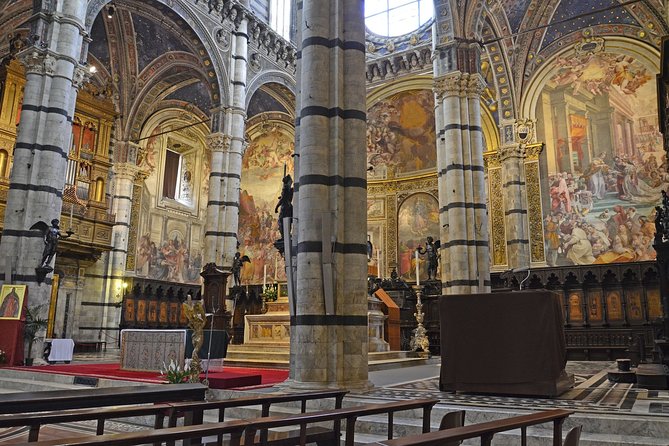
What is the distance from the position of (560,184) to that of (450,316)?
1418 cm

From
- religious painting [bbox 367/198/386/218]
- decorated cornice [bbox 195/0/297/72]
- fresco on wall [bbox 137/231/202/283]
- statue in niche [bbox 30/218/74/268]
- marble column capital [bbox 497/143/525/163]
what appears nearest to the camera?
statue in niche [bbox 30/218/74/268]

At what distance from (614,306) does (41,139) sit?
16.9m

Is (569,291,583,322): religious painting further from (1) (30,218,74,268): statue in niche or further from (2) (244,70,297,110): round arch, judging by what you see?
(1) (30,218,74,268): statue in niche

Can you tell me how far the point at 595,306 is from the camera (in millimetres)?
17156

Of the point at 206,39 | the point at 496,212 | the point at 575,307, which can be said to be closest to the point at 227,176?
the point at 206,39

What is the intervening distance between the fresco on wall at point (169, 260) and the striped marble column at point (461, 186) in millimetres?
13920

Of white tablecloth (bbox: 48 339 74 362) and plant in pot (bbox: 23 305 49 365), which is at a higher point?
plant in pot (bbox: 23 305 49 365)

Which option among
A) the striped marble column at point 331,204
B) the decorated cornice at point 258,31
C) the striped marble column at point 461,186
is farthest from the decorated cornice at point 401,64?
the striped marble column at point 331,204

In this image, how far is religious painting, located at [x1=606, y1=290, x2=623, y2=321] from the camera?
16.8 m

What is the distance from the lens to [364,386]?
7016 mm

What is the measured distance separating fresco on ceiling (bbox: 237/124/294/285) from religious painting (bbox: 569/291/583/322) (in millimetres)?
12668

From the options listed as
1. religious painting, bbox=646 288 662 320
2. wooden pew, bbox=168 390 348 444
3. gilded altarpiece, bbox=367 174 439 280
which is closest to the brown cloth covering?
wooden pew, bbox=168 390 348 444

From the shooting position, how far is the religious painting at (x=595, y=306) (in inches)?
672

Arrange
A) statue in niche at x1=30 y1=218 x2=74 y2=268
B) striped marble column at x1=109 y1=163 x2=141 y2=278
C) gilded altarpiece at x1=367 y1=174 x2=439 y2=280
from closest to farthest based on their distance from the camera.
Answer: statue in niche at x1=30 y1=218 x2=74 y2=268, striped marble column at x1=109 y1=163 x2=141 y2=278, gilded altarpiece at x1=367 y1=174 x2=439 y2=280
